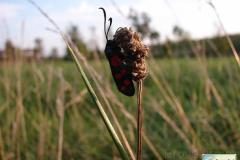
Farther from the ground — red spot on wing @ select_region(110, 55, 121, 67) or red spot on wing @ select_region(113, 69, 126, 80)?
red spot on wing @ select_region(110, 55, 121, 67)

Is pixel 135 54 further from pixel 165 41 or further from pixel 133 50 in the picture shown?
pixel 165 41

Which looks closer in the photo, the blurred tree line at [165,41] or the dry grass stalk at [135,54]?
the dry grass stalk at [135,54]

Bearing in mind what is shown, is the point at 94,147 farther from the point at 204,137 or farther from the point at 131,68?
the point at 131,68

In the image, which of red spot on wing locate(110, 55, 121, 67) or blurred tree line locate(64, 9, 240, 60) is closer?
red spot on wing locate(110, 55, 121, 67)

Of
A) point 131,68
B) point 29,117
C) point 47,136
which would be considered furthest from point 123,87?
point 29,117

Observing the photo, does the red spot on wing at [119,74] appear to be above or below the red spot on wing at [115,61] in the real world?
below

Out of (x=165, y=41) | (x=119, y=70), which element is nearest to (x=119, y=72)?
(x=119, y=70)

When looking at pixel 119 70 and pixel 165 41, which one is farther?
pixel 165 41
